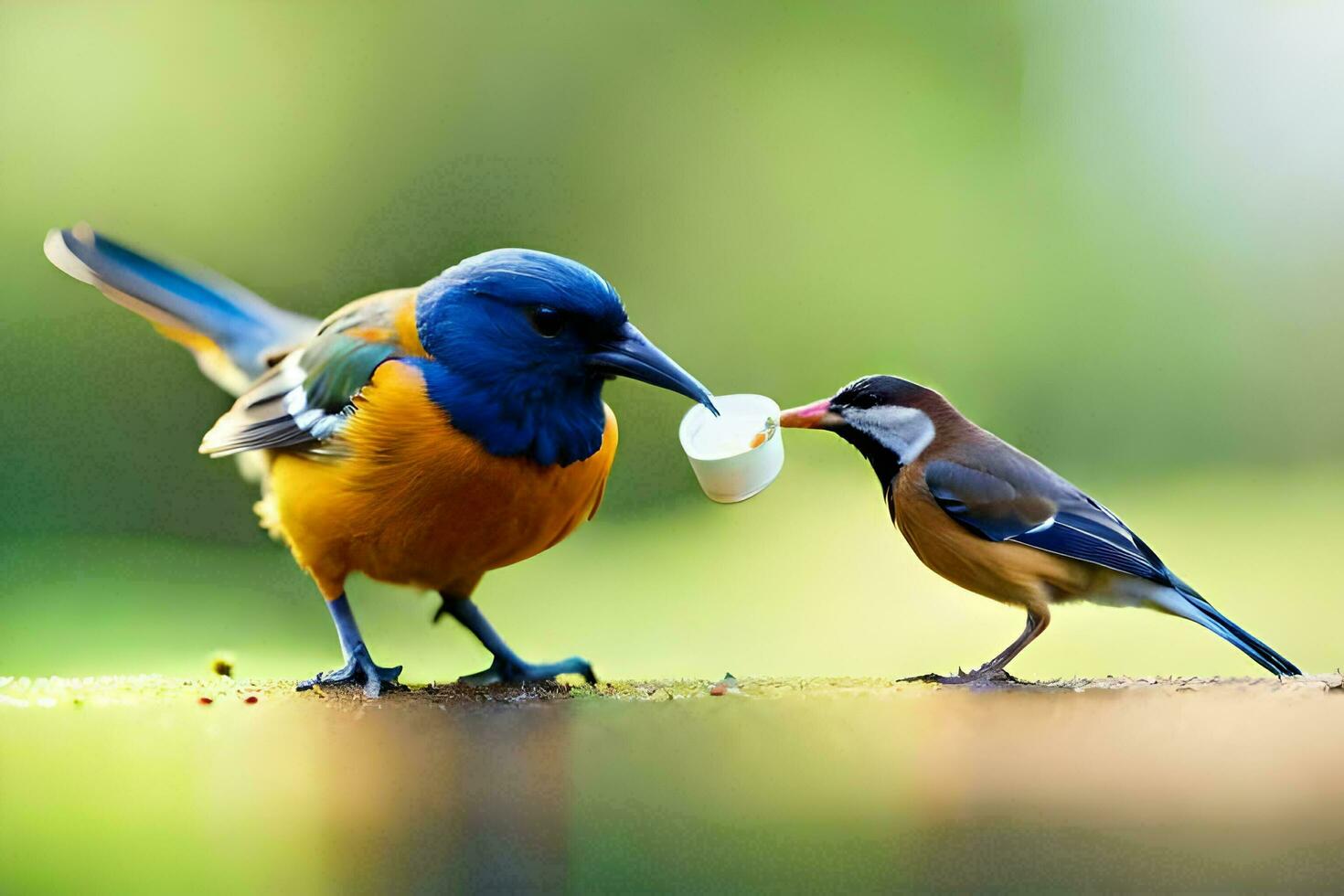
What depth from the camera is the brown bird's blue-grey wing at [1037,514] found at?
2.45 metres

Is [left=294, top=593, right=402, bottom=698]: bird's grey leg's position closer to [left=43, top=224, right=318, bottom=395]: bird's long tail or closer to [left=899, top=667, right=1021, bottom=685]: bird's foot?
[left=43, top=224, right=318, bottom=395]: bird's long tail

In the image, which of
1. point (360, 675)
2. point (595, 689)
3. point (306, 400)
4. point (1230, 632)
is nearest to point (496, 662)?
point (360, 675)

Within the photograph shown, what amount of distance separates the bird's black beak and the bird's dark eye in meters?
0.08

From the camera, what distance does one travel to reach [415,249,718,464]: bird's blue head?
245 cm

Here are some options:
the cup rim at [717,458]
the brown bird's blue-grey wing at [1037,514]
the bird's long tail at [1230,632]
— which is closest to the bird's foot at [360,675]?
the cup rim at [717,458]

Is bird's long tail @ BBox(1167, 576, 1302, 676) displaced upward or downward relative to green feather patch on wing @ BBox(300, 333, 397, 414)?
downward

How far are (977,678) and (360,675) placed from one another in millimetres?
1221

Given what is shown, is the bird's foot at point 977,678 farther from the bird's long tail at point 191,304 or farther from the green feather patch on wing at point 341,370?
the bird's long tail at point 191,304

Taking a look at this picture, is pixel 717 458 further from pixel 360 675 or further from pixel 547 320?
pixel 360 675

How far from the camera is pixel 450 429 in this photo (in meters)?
2.49

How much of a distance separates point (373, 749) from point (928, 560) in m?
1.14

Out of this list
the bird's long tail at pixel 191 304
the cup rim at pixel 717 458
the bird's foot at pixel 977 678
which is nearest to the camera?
the bird's foot at pixel 977 678

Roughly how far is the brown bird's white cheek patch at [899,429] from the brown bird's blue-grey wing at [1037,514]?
0.07m

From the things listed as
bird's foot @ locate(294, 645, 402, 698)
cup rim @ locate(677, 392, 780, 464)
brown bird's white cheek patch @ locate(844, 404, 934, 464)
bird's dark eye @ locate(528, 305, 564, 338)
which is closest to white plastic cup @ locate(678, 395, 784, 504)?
cup rim @ locate(677, 392, 780, 464)
